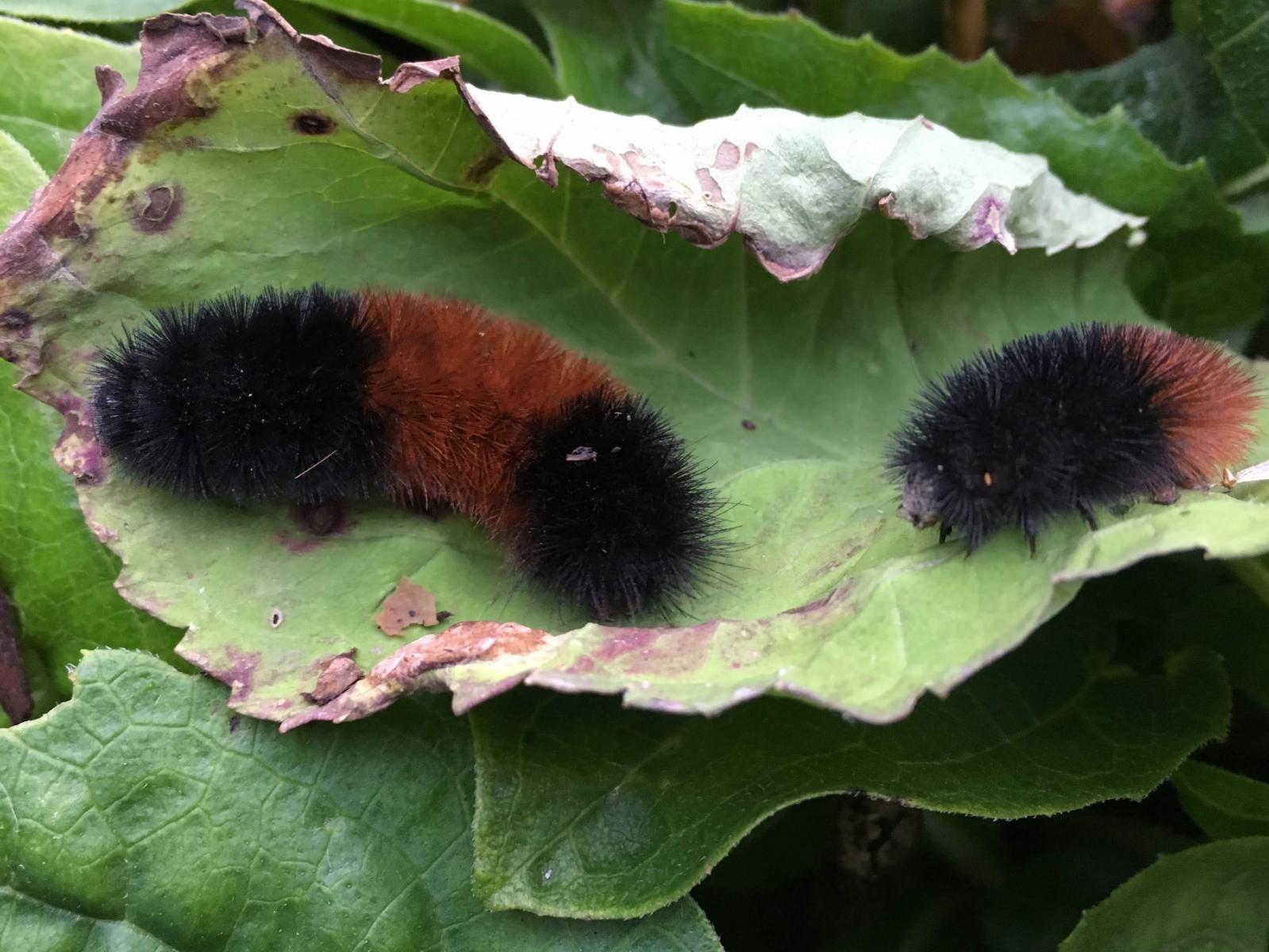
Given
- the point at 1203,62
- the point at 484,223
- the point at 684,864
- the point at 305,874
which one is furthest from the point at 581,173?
the point at 1203,62

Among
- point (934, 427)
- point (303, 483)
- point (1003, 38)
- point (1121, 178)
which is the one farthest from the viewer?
point (1003, 38)

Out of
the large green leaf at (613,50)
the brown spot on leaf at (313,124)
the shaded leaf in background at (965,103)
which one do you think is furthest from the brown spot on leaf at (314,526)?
the shaded leaf in background at (965,103)

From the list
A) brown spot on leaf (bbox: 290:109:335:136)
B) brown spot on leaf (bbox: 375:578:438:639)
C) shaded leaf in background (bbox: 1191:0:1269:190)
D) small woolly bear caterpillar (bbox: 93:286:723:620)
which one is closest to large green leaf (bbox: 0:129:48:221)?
small woolly bear caterpillar (bbox: 93:286:723:620)

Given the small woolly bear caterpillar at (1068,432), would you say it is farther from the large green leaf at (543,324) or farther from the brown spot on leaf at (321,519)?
the brown spot on leaf at (321,519)

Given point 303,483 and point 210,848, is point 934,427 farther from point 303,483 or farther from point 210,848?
point 210,848

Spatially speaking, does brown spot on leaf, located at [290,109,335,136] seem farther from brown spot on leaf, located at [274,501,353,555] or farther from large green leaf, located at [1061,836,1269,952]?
large green leaf, located at [1061,836,1269,952]
